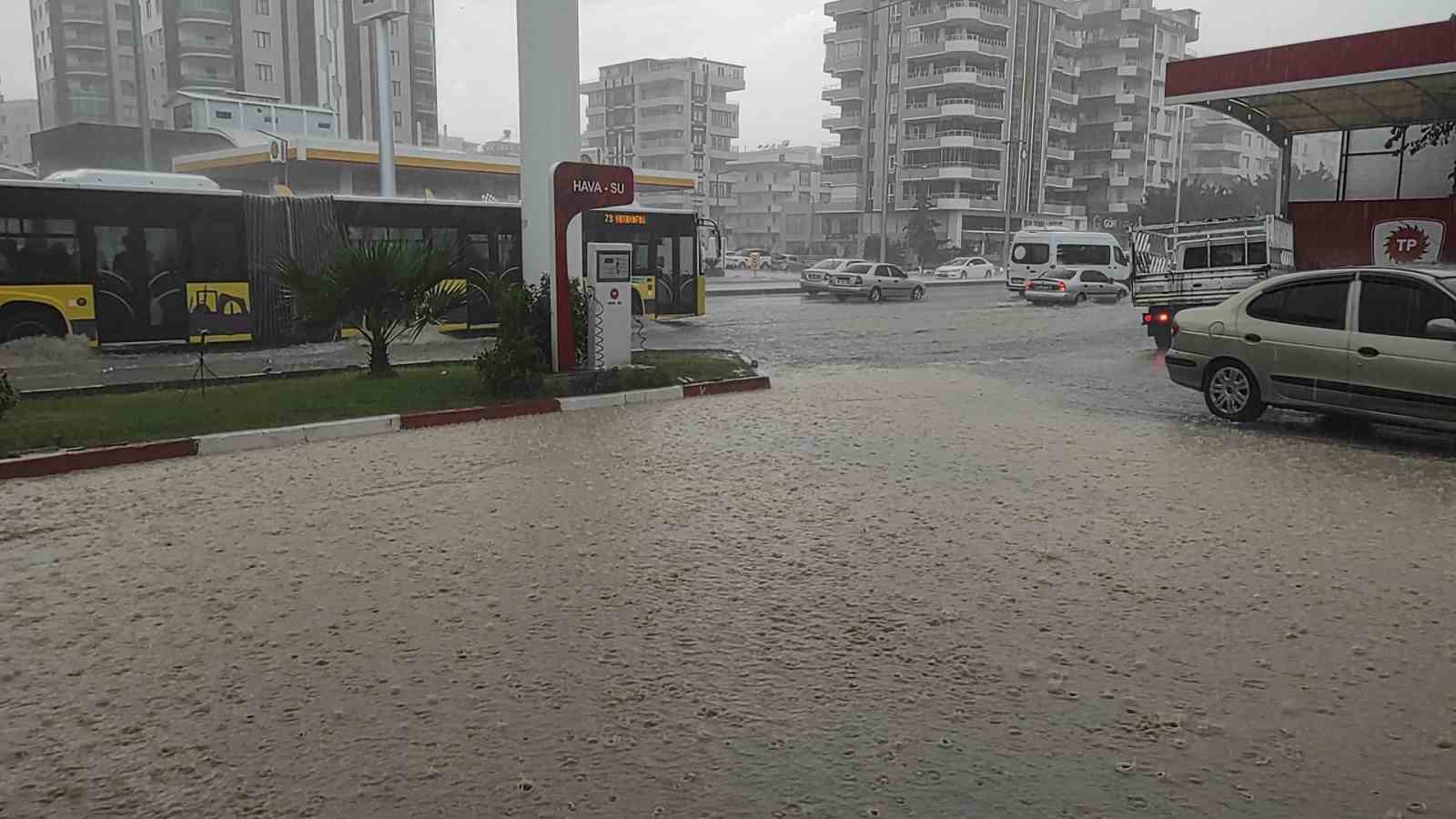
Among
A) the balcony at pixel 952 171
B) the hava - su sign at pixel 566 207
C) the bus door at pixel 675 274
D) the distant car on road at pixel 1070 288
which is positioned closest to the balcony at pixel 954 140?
the balcony at pixel 952 171

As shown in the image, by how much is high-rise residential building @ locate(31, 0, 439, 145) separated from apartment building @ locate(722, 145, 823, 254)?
111ft

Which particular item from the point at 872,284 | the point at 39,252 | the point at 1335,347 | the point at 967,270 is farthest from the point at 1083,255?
the point at 39,252

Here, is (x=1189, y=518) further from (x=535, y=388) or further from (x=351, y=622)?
(x=535, y=388)

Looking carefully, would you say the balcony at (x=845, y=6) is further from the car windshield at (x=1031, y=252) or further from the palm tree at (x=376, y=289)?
the palm tree at (x=376, y=289)

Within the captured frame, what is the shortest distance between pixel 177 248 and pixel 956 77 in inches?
3061

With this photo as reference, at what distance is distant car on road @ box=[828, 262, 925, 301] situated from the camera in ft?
128

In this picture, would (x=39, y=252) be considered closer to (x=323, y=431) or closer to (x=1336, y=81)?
(x=323, y=431)

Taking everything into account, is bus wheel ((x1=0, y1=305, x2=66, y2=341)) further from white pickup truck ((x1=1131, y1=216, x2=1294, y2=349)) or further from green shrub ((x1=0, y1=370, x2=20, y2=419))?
white pickup truck ((x1=1131, y1=216, x2=1294, y2=349))

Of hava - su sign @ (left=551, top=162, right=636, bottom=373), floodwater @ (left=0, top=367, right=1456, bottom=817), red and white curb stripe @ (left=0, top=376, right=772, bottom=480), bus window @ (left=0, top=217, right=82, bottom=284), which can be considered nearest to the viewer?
floodwater @ (left=0, top=367, right=1456, bottom=817)

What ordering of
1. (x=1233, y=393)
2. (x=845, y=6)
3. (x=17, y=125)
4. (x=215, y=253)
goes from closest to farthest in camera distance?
1. (x=1233, y=393)
2. (x=215, y=253)
3. (x=845, y=6)
4. (x=17, y=125)

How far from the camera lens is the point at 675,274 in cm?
2594

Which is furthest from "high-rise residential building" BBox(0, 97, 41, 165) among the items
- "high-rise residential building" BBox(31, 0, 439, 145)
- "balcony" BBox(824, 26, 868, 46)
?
"balcony" BBox(824, 26, 868, 46)

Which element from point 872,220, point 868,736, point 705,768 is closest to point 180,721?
point 705,768

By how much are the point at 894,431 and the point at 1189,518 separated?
3.83 metres
